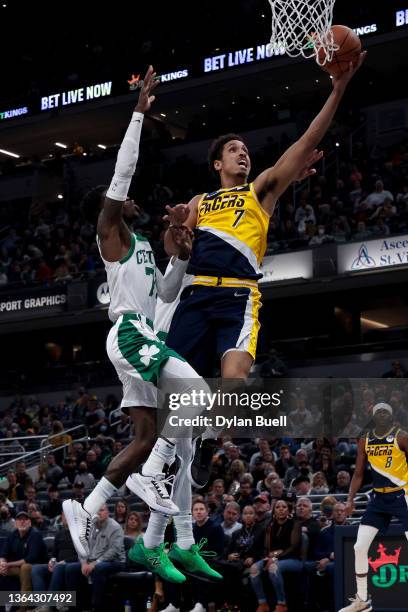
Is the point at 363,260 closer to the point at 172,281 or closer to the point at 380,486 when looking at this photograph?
the point at 380,486

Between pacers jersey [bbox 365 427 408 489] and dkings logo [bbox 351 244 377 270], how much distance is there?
11210 mm

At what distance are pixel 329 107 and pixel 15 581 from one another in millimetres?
11022

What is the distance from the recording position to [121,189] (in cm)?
677

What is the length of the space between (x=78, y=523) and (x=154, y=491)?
0.55 metres

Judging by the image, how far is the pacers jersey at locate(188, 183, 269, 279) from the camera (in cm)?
725

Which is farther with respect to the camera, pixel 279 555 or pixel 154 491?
pixel 279 555

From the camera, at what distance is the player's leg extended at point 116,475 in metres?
6.84

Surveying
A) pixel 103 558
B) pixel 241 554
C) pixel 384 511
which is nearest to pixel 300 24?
pixel 384 511

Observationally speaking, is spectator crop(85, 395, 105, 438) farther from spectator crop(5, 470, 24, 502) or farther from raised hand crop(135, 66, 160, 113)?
raised hand crop(135, 66, 160, 113)

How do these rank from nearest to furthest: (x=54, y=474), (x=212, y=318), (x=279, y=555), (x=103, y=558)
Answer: (x=212, y=318) < (x=279, y=555) < (x=103, y=558) < (x=54, y=474)

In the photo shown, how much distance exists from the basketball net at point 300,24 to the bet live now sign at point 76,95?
917 inches

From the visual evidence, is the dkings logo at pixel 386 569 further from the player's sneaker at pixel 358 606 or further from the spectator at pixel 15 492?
the spectator at pixel 15 492

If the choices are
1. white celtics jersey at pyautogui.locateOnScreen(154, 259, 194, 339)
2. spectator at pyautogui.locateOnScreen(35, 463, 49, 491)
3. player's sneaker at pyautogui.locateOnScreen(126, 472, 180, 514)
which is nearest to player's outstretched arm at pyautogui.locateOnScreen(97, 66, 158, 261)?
white celtics jersey at pyautogui.locateOnScreen(154, 259, 194, 339)

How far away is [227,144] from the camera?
7.53 m
